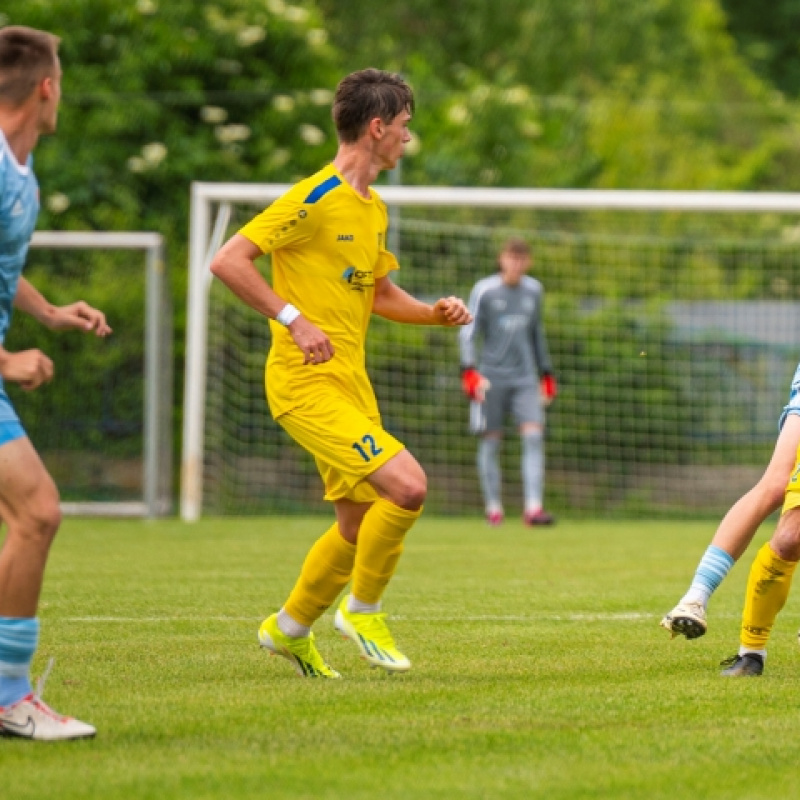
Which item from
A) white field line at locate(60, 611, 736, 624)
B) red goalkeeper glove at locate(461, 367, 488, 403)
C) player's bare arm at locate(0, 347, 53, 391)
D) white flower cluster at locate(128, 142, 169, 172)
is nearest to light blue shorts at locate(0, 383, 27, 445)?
player's bare arm at locate(0, 347, 53, 391)

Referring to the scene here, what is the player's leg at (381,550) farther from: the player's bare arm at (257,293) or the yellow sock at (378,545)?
the player's bare arm at (257,293)

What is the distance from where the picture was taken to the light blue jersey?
4402mm

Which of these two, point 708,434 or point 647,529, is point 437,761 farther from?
point 708,434

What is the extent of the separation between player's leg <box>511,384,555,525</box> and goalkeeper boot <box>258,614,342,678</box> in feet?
26.9

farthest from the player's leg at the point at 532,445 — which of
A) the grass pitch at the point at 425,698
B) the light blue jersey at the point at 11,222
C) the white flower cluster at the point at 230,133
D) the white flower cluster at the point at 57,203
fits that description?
the light blue jersey at the point at 11,222

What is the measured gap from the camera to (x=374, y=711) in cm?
477

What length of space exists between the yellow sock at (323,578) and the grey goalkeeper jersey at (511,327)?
323 inches

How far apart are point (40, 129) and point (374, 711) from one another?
1.87 metres

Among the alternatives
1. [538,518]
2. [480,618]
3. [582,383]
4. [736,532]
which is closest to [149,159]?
[582,383]

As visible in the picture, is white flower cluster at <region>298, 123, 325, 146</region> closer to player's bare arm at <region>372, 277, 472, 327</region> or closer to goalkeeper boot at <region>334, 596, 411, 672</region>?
player's bare arm at <region>372, 277, 472, 327</region>

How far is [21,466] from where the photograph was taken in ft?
14.2

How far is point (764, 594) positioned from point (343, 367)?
5.33ft

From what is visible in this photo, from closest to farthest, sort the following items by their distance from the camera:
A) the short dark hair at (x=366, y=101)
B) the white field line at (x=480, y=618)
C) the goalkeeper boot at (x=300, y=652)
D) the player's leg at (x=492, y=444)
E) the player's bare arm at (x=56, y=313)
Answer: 1. the player's bare arm at (x=56, y=313)
2. the goalkeeper boot at (x=300, y=652)
3. the short dark hair at (x=366, y=101)
4. the white field line at (x=480, y=618)
5. the player's leg at (x=492, y=444)

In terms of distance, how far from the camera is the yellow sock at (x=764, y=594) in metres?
5.62
